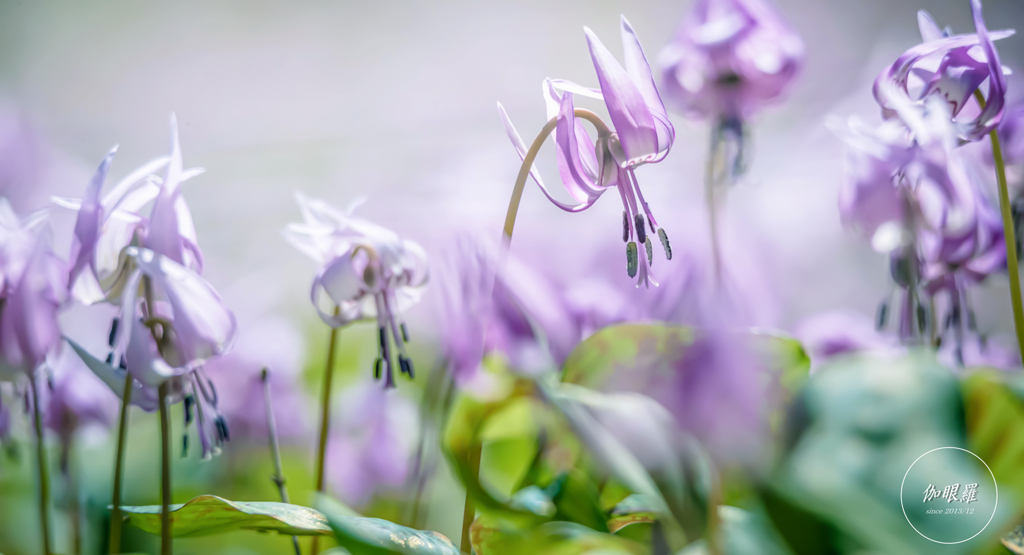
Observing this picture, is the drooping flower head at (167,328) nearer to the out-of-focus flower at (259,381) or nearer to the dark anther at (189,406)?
the dark anther at (189,406)

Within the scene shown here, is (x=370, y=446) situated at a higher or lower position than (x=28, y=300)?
lower

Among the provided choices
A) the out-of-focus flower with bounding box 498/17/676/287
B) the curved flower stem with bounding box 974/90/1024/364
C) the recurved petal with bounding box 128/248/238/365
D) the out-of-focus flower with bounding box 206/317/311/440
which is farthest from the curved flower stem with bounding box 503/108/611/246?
the out-of-focus flower with bounding box 206/317/311/440

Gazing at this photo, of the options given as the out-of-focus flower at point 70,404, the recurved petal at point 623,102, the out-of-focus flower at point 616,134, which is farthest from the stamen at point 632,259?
the out-of-focus flower at point 70,404

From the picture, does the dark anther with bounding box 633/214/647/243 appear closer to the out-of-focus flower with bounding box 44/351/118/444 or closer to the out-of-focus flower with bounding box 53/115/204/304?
the out-of-focus flower with bounding box 53/115/204/304

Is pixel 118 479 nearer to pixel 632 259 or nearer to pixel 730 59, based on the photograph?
pixel 632 259

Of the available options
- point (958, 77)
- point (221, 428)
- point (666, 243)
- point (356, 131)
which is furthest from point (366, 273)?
point (356, 131)

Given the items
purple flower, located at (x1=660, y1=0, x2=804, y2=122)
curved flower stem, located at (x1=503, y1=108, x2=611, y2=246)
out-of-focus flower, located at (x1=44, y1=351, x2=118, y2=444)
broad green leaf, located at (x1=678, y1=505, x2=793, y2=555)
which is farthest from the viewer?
purple flower, located at (x1=660, y1=0, x2=804, y2=122)

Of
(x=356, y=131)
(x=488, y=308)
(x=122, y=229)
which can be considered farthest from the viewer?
(x=356, y=131)
